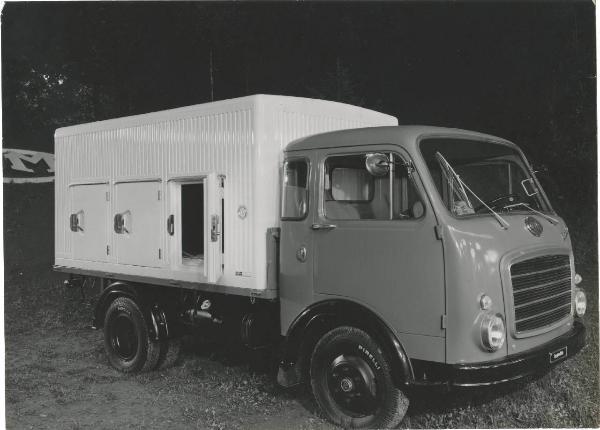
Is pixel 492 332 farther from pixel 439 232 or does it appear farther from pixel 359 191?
pixel 359 191

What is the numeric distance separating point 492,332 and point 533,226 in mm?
1011

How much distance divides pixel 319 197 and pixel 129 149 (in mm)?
2758

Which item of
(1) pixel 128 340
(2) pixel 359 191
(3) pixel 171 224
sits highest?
(2) pixel 359 191

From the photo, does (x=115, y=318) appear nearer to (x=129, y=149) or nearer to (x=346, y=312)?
(x=129, y=149)

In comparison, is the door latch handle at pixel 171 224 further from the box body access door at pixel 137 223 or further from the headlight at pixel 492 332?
the headlight at pixel 492 332

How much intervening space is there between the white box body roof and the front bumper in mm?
1708

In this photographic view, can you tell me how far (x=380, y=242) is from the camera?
4.60m

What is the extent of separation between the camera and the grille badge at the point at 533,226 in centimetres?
465

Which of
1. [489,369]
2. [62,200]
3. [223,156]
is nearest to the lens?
[489,369]

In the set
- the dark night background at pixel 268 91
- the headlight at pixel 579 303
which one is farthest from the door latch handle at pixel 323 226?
the headlight at pixel 579 303

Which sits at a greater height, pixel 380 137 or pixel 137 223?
pixel 380 137

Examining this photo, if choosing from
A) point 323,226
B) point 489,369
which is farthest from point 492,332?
point 323,226

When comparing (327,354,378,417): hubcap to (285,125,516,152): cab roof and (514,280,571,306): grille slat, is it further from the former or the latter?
(285,125,516,152): cab roof

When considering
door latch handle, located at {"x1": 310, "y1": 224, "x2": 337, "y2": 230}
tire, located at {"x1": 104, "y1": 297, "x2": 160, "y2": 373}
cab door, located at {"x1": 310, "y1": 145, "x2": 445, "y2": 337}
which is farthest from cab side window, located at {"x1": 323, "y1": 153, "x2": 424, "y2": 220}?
tire, located at {"x1": 104, "y1": 297, "x2": 160, "y2": 373}
